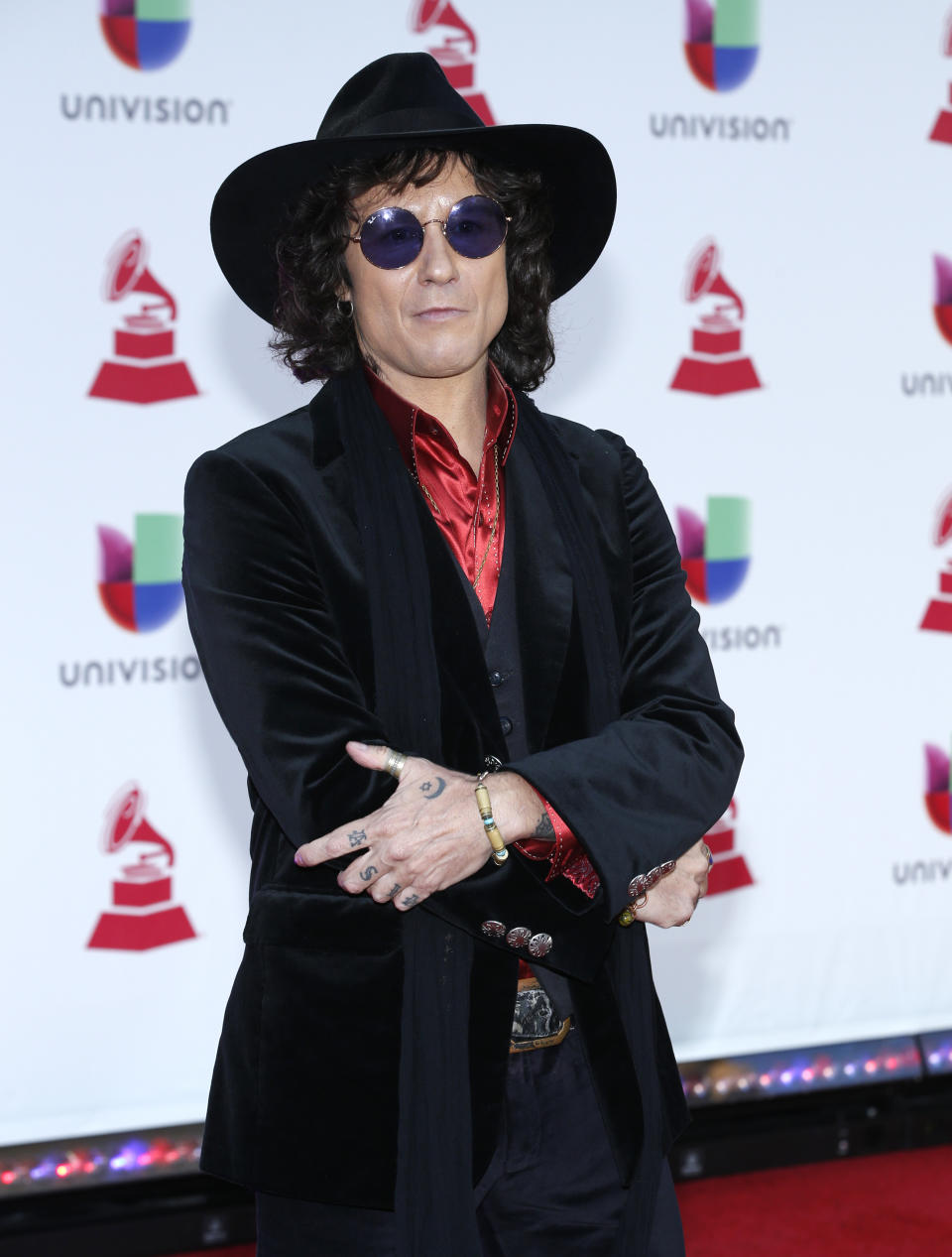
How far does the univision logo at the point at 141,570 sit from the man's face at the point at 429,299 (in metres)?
1.59

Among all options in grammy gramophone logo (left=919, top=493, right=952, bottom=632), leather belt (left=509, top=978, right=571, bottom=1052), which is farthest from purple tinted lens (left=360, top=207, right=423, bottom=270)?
grammy gramophone logo (left=919, top=493, right=952, bottom=632)

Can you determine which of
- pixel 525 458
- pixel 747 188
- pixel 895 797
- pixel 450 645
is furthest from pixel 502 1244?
pixel 747 188

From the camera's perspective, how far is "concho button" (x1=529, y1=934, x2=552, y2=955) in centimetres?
172

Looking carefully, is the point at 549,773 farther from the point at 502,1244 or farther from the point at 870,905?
the point at 870,905

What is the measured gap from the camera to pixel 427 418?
6.43 ft

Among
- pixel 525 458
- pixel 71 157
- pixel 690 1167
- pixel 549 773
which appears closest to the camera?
pixel 549 773

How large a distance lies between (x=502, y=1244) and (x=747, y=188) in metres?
2.96

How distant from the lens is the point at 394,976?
1.76 m

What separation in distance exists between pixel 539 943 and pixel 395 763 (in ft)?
0.95

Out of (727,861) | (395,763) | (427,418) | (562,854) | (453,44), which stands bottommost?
(727,861)

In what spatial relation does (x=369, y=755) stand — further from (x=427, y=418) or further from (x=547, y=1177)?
(x=547, y=1177)

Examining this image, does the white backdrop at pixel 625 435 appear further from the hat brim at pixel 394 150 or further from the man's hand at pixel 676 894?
the man's hand at pixel 676 894

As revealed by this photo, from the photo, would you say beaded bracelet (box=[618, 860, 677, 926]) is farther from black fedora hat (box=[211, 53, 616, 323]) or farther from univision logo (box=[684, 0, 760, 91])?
univision logo (box=[684, 0, 760, 91])

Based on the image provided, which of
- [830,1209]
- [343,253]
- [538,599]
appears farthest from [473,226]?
[830,1209]
